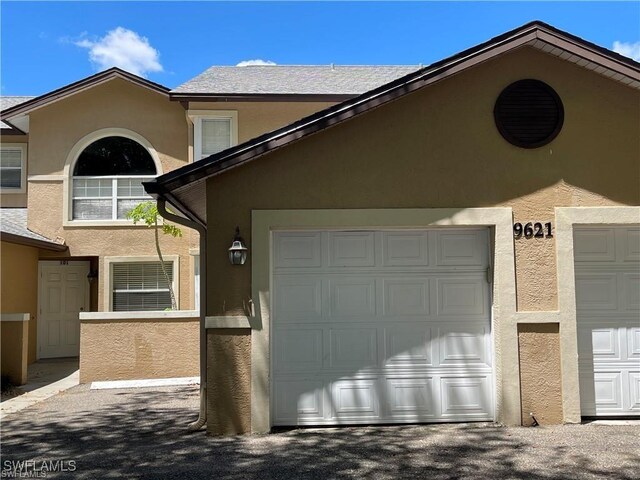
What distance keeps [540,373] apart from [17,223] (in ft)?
39.4

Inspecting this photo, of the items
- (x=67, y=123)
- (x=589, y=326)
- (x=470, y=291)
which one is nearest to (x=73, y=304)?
(x=67, y=123)

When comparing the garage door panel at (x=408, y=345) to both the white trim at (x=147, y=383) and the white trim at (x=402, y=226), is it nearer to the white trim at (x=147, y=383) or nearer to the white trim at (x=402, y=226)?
the white trim at (x=402, y=226)

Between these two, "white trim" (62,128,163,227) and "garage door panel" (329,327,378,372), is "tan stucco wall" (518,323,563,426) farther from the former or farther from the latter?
"white trim" (62,128,163,227)

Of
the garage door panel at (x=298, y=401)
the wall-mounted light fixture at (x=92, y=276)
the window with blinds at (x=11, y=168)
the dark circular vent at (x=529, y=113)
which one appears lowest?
the garage door panel at (x=298, y=401)

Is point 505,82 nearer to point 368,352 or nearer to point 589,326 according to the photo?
point 589,326

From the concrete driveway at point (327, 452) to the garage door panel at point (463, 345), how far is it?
29.5 inches

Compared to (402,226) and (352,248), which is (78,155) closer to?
(352,248)

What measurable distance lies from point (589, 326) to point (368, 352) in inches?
108

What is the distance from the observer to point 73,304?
48.0ft

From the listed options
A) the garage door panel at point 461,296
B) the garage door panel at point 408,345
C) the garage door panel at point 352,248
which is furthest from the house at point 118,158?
the garage door panel at point 408,345

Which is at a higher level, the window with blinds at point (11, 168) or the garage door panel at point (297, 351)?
the window with blinds at point (11, 168)

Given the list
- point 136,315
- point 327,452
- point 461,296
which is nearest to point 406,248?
point 461,296

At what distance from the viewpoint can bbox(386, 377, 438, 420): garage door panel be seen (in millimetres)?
6789

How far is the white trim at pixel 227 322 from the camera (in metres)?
6.49
